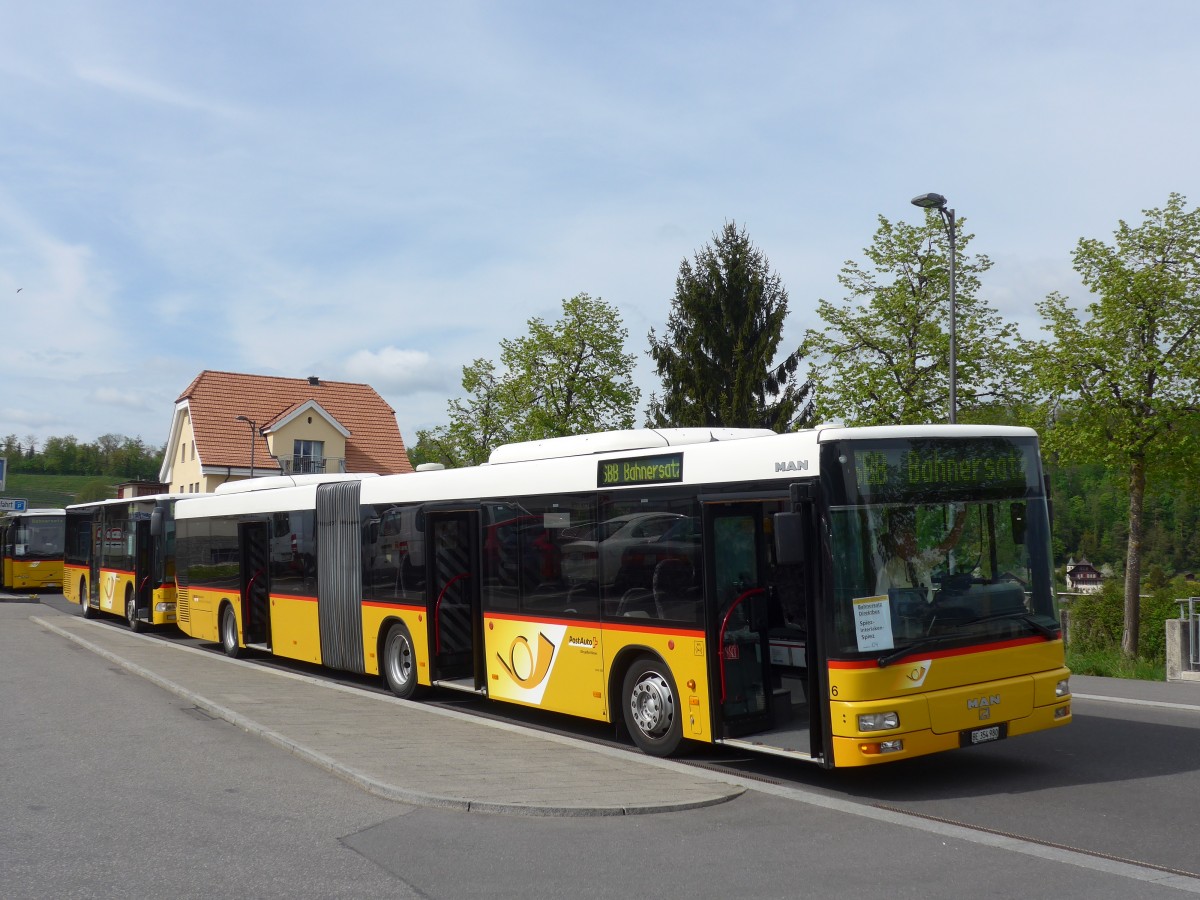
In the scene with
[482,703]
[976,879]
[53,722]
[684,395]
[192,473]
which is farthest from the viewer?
[192,473]

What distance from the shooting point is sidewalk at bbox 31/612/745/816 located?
26.7 ft

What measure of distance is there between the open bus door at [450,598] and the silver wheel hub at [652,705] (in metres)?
3.44

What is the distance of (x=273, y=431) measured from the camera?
59562 millimetres

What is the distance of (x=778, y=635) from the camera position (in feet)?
31.3

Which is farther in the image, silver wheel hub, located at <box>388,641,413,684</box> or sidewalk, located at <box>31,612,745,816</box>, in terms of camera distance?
silver wheel hub, located at <box>388,641,413,684</box>

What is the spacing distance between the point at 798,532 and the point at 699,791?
200cm

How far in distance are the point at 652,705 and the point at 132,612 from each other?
18396mm

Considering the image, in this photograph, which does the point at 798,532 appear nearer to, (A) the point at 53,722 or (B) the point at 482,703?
(B) the point at 482,703

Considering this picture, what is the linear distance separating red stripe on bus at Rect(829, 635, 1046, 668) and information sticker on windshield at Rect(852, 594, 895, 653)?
10 centimetres

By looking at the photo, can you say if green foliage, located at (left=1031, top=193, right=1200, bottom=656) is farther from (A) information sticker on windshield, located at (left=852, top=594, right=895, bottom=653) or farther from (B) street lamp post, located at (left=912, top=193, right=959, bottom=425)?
(A) information sticker on windshield, located at (left=852, top=594, right=895, bottom=653)

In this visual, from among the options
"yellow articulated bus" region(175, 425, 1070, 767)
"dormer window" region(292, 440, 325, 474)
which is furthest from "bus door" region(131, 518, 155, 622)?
"dormer window" region(292, 440, 325, 474)

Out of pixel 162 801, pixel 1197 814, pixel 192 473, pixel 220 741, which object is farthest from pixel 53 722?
pixel 192 473

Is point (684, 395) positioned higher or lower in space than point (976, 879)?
higher

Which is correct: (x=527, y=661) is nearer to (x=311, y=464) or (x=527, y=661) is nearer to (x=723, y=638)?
(x=723, y=638)
